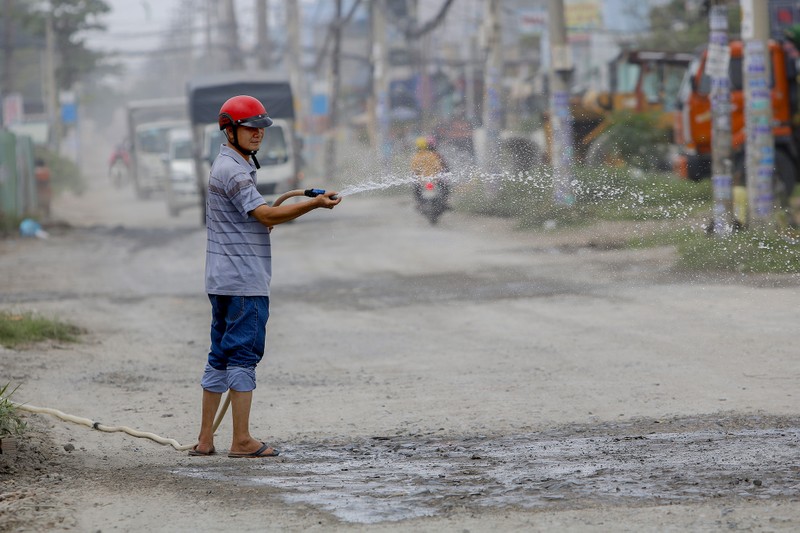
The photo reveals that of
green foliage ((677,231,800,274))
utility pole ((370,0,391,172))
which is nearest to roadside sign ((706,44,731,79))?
green foliage ((677,231,800,274))

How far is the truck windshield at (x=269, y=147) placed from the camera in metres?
25.5

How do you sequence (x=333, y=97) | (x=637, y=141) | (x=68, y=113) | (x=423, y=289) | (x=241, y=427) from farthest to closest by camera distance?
(x=68, y=113), (x=333, y=97), (x=637, y=141), (x=423, y=289), (x=241, y=427)

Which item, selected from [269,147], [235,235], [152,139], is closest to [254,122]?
[235,235]

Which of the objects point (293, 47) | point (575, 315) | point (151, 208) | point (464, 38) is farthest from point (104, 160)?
point (575, 315)

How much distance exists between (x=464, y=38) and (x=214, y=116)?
42.0m

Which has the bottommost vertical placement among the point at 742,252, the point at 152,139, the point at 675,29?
the point at 742,252

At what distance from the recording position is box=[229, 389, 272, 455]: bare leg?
573 cm

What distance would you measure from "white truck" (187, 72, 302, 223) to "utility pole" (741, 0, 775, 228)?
12.9 metres

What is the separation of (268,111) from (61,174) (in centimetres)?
1874

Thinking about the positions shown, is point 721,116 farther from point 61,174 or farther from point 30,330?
point 61,174

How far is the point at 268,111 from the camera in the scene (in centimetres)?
2883

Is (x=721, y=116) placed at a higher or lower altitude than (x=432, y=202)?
higher

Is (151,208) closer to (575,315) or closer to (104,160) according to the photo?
(575,315)

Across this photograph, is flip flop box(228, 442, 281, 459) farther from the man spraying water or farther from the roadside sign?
the roadside sign
